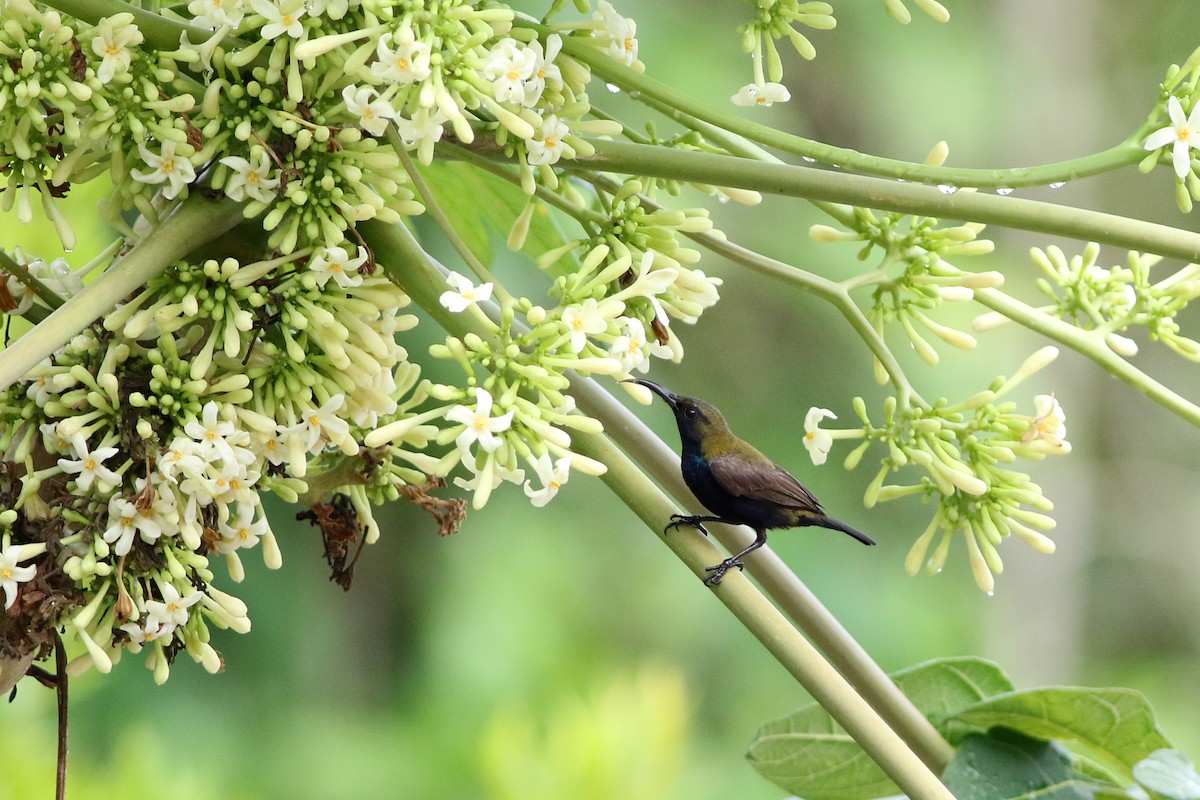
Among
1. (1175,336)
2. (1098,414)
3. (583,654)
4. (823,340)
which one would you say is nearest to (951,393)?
(823,340)

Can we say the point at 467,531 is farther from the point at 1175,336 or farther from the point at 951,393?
the point at 1175,336

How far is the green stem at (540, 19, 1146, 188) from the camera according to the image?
0.45m

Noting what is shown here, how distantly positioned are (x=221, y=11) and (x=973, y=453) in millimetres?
372

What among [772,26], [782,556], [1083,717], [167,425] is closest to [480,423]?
[167,425]

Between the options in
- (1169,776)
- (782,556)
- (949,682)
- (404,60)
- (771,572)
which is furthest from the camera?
(782,556)

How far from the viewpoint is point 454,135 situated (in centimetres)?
48

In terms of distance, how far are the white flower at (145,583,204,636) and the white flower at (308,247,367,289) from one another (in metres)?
0.13

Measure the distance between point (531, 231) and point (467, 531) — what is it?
181 centimetres

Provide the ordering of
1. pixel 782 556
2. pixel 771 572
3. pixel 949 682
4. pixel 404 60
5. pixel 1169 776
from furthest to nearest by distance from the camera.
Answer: pixel 782 556 → pixel 949 682 → pixel 1169 776 → pixel 771 572 → pixel 404 60

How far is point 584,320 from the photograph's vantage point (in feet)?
1.43

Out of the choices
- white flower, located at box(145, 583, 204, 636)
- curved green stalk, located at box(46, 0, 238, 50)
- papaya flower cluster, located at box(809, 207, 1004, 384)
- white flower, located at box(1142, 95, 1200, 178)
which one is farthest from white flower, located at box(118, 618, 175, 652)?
white flower, located at box(1142, 95, 1200, 178)

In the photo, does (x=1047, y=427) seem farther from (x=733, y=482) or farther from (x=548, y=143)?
(x=548, y=143)

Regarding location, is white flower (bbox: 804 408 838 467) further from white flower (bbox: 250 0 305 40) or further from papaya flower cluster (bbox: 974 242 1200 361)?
white flower (bbox: 250 0 305 40)

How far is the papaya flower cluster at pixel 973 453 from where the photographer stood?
0.54 m
